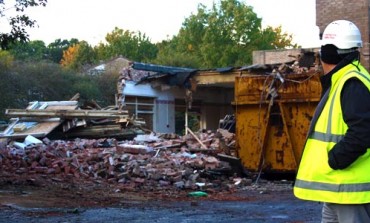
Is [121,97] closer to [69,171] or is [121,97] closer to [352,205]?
[69,171]

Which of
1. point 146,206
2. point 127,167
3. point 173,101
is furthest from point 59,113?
point 146,206

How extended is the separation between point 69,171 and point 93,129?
30.1 feet

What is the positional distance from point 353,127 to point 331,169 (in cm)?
27

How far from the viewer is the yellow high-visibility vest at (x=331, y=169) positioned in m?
3.62

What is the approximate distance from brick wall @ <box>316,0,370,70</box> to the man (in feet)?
68.9

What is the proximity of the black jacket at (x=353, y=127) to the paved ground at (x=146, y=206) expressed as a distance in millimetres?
5303

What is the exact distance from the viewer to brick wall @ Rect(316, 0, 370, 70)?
24.3 meters

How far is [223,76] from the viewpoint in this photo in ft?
96.2

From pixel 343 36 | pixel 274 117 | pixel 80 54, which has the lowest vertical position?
pixel 274 117

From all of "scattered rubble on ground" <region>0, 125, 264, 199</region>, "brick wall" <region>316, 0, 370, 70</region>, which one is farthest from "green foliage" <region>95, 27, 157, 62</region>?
"scattered rubble on ground" <region>0, 125, 264, 199</region>

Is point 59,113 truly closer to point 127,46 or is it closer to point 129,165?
point 129,165

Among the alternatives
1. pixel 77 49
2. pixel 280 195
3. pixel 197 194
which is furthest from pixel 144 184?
pixel 77 49

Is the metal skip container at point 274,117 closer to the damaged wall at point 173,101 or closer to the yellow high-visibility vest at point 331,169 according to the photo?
the yellow high-visibility vest at point 331,169

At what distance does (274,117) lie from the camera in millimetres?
15125
